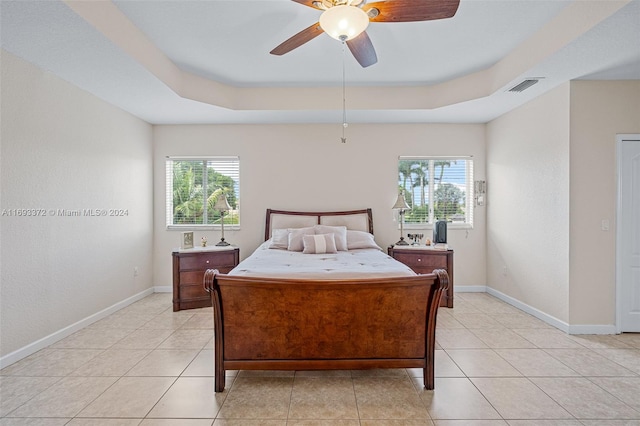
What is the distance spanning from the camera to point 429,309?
2387mm

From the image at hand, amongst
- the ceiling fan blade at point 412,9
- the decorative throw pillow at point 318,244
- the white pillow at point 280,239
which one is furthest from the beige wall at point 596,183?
the white pillow at point 280,239

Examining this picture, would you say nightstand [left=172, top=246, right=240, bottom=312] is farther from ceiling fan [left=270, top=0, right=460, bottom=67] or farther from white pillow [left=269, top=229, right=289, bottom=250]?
ceiling fan [left=270, top=0, right=460, bottom=67]

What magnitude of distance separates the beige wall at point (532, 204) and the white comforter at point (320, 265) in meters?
1.97

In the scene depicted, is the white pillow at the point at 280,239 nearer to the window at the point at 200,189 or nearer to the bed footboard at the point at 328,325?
the window at the point at 200,189

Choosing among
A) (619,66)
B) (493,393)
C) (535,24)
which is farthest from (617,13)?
(493,393)

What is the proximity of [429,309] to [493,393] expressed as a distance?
76 cm

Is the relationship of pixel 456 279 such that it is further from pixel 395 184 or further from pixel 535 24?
pixel 535 24

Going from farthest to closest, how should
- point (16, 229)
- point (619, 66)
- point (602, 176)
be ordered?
point (602, 176) < point (619, 66) < point (16, 229)

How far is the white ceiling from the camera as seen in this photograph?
256 centimetres

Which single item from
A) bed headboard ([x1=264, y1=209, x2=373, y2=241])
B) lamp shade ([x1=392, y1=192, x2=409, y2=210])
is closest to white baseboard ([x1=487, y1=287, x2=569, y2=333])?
lamp shade ([x1=392, y1=192, x2=409, y2=210])

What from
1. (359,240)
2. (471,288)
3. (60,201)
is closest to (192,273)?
(60,201)

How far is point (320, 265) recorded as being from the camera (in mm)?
3152

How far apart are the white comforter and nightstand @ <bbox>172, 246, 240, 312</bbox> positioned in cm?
78

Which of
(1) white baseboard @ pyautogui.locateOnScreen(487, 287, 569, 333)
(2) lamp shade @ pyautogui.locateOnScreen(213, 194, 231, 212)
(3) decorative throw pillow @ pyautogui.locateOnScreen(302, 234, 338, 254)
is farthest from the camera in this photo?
(2) lamp shade @ pyautogui.locateOnScreen(213, 194, 231, 212)
